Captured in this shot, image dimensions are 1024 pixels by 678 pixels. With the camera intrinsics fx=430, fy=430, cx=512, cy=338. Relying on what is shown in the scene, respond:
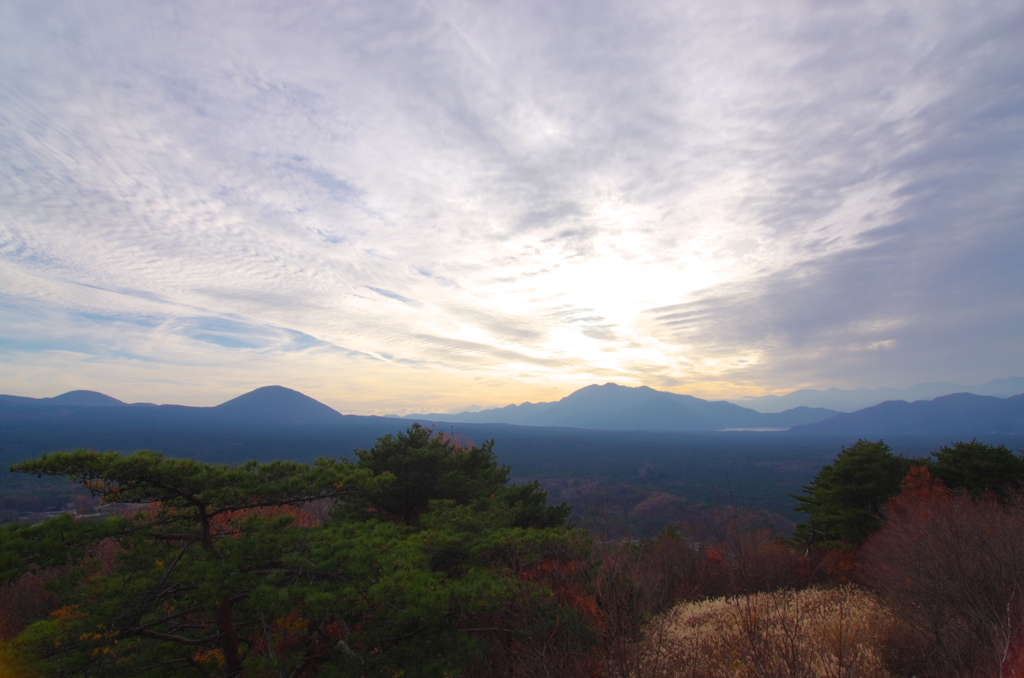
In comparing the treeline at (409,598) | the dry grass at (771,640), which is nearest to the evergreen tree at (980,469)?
the dry grass at (771,640)

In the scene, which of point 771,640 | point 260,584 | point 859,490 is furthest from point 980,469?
point 260,584

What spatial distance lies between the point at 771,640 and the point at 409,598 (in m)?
5.87

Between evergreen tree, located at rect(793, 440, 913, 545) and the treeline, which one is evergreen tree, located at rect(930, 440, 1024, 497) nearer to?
evergreen tree, located at rect(793, 440, 913, 545)

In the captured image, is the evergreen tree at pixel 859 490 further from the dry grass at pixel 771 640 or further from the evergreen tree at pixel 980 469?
the dry grass at pixel 771 640

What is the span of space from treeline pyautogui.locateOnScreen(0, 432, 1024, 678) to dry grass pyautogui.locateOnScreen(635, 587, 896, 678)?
0.26 ft

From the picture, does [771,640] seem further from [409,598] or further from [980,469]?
[980,469]

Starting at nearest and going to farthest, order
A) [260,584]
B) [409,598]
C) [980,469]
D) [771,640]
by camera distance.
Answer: [771,640]
[260,584]
[409,598]
[980,469]

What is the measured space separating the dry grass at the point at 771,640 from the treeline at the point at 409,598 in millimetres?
78

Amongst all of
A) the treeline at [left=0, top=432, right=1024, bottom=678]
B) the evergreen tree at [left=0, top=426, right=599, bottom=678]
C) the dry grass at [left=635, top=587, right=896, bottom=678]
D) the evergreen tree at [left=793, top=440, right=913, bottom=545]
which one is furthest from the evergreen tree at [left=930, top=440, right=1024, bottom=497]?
the evergreen tree at [left=0, top=426, right=599, bottom=678]

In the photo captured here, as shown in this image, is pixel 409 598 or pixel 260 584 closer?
pixel 260 584

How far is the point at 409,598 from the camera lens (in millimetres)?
7922

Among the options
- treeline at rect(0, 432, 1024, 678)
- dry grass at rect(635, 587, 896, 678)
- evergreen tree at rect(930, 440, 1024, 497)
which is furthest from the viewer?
evergreen tree at rect(930, 440, 1024, 497)

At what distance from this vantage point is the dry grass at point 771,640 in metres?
5.03

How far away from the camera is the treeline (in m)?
6.16
